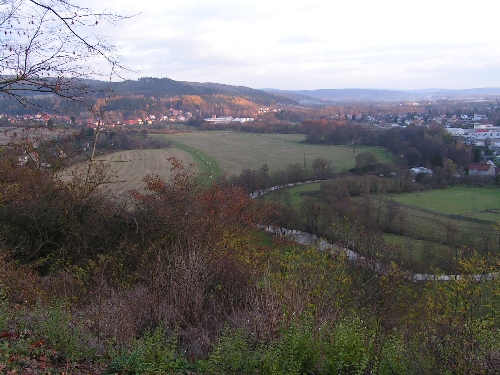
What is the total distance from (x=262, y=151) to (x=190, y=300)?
27875 millimetres

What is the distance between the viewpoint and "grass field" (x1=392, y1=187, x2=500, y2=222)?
21.4 m

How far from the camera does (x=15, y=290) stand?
226 inches

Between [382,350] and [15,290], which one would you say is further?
[15,290]

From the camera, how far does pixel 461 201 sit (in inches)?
941

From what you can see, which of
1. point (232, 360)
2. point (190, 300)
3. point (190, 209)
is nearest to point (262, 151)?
point (190, 209)

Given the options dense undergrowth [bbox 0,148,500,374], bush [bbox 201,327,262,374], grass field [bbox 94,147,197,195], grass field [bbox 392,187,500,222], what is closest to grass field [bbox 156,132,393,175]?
grass field [bbox 392,187,500,222]

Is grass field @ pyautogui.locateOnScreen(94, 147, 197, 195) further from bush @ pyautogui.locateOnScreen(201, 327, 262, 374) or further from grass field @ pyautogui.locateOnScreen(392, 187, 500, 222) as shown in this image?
grass field @ pyautogui.locateOnScreen(392, 187, 500, 222)

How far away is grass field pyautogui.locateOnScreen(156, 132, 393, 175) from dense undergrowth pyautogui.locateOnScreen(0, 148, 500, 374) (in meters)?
14.1

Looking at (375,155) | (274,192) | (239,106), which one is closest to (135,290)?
(274,192)

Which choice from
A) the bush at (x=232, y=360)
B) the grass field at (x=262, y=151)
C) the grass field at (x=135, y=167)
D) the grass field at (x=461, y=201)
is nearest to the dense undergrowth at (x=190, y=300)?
the bush at (x=232, y=360)

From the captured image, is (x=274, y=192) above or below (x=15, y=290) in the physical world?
below

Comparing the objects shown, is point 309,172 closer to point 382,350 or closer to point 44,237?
point 44,237

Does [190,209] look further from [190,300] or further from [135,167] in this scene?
[135,167]

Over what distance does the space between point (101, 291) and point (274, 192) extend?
16725 mm
